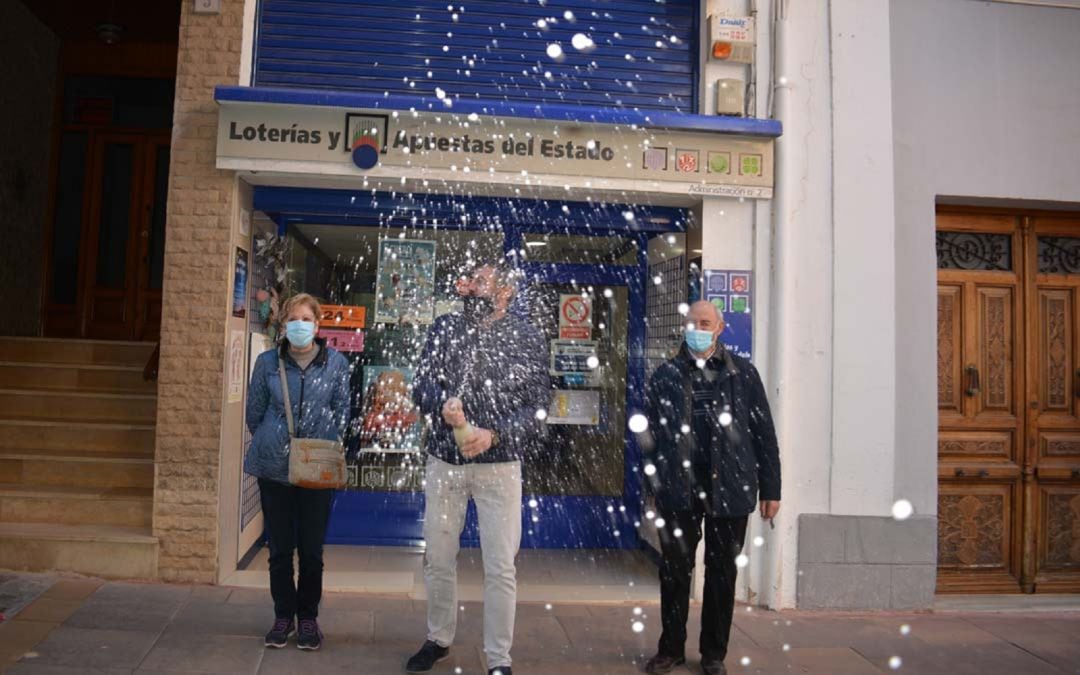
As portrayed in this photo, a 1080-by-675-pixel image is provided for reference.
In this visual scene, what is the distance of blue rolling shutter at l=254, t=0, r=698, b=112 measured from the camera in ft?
19.2

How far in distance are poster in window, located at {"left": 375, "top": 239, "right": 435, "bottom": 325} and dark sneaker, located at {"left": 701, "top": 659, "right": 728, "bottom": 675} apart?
3.56 m

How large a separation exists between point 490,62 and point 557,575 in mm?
4044

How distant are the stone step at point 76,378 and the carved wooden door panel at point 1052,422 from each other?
7405 millimetres

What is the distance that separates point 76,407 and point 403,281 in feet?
9.75

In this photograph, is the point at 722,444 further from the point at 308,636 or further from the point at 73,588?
the point at 73,588

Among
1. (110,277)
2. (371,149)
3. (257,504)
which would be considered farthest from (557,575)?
(110,277)

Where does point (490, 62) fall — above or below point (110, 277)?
above

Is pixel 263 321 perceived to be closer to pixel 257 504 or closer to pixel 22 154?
pixel 257 504

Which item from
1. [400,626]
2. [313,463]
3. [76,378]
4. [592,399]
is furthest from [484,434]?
[76,378]

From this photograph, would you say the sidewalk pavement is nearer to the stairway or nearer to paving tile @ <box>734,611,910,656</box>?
paving tile @ <box>734,611,910,656</box>

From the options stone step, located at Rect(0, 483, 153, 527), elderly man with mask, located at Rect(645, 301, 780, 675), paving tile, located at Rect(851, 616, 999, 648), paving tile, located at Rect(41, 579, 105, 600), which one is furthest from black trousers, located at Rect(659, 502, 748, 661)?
stone step, located at Rect(0, 483, 153, 527)

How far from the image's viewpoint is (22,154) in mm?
8156

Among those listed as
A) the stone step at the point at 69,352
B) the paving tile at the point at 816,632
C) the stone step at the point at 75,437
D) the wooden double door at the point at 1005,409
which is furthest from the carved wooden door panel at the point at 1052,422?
the stone step at the point at 69,352

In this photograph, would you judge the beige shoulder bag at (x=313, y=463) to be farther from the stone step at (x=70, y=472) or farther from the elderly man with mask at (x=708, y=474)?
the stone step at (x=70, y=472)
